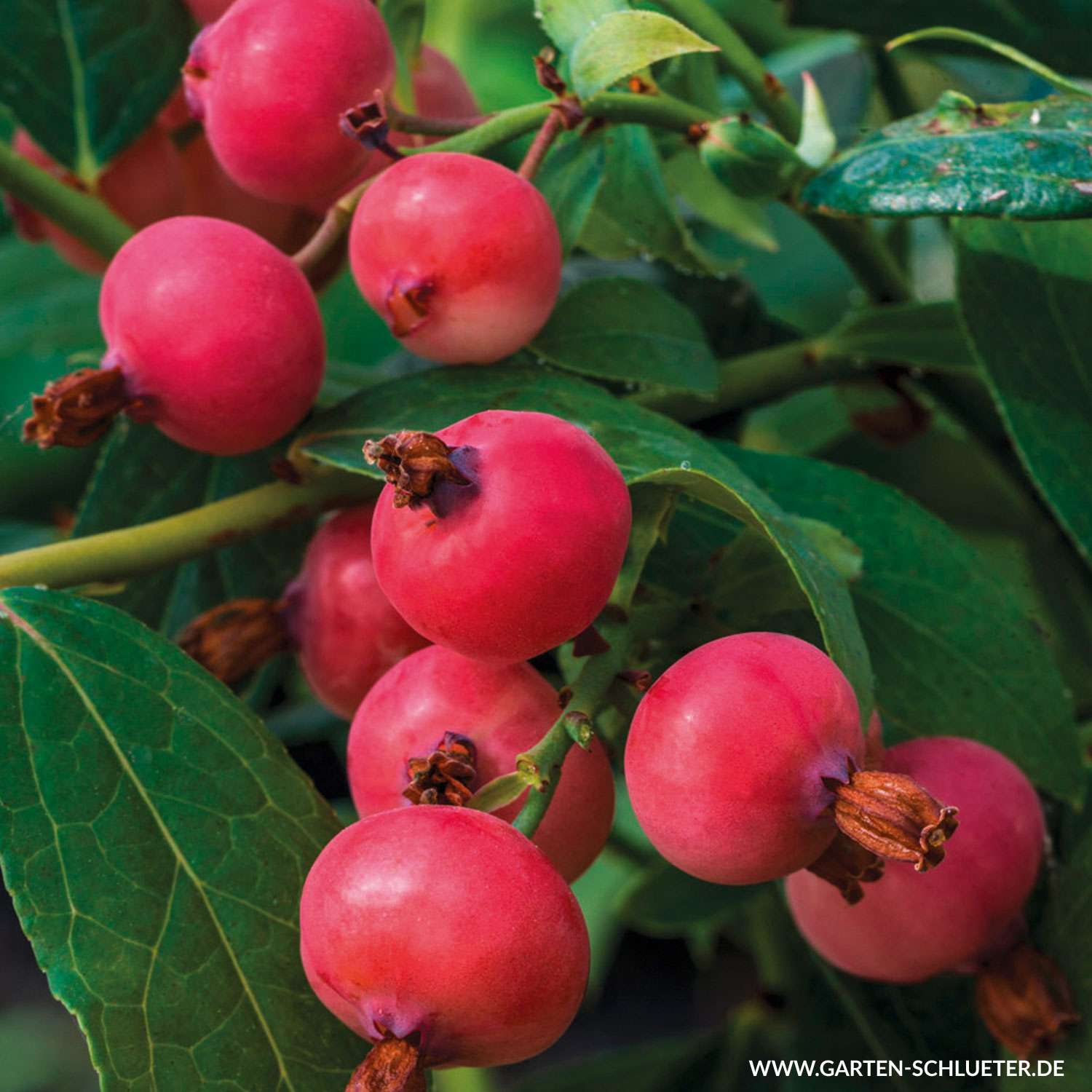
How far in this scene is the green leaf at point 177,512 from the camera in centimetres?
50

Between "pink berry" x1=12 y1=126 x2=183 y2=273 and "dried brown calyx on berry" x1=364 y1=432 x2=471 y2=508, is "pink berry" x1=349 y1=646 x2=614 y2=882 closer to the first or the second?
"dried brown calyx on berry" x1=364 y1=432 x2=471 y2=508

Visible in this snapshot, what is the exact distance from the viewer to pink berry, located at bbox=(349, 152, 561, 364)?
36cm

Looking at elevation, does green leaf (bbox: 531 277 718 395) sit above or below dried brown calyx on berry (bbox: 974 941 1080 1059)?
above

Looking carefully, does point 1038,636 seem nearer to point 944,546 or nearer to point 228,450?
point 944,546

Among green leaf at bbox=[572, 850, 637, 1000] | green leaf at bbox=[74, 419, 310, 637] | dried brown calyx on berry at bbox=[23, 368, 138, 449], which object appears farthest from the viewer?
green leaf at bbox=[572, 850, 637, 1000]

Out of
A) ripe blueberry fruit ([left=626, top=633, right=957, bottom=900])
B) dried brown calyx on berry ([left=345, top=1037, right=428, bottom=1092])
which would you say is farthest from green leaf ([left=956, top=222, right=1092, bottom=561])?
dried brown calyx on berry ([left=345, top=1037, right=428, bottom=1092])

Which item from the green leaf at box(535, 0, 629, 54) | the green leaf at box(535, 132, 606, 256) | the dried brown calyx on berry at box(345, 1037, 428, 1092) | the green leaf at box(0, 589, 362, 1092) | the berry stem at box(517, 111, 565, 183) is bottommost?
the green leaf at box(0, 589, 362, 1092)

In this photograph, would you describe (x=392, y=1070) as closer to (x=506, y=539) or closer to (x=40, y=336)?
(x=506, y=539)

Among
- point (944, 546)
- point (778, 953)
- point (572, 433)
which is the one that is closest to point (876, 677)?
point (944, 546)

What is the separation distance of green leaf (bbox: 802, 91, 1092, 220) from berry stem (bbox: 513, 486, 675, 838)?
12 centimetres

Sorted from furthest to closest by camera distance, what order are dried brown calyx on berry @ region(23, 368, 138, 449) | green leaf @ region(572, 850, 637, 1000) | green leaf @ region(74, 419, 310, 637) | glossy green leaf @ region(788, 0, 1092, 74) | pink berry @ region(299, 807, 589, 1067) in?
green leaf @ region(572, 850, 637, 1000), glossy green leaf @ region(788, 0, 1092, 74), green leaf @ region(74, 419, 310, 637), dried brown calyx on berry @ region(23, 368, 138, 449), pink berry @ region(299, 807, 589, 1067)

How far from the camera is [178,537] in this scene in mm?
420

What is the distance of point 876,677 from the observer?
0.44 m

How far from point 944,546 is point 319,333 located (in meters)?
0.23
